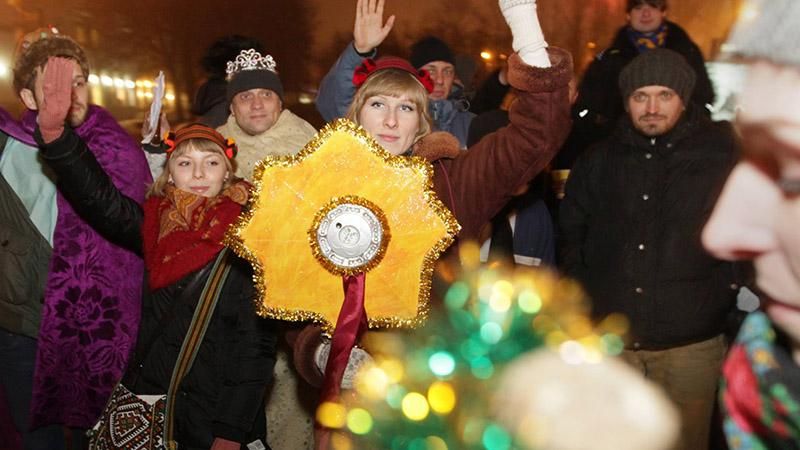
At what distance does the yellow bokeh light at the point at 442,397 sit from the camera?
2.39m

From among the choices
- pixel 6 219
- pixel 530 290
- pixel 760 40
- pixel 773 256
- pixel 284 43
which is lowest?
pixel 530 290

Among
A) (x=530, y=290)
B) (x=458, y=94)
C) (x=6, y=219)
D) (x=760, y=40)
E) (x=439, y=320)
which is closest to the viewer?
(x=760, y=40)

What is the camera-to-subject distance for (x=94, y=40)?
16.7 ft

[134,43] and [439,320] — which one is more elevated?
[134,43]

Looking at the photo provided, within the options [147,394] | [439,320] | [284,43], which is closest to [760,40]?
[439,320]

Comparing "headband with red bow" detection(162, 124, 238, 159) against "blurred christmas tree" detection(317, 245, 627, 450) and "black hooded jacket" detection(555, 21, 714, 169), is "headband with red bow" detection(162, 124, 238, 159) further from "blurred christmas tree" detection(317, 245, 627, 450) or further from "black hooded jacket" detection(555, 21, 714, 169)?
"black hooded jacket" detection(555, 21, 714, 169)

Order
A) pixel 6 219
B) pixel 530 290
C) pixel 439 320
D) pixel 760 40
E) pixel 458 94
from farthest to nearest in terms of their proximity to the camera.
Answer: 1. pixel 458 94
2. pixel 530 290
3. pixel 6 219
4. pixel 439 320
5. pixel 760 40

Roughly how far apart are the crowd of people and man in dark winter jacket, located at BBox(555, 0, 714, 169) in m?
0.01

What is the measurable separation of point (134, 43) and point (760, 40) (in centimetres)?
486

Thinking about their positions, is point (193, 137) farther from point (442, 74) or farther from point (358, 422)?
point (442, 74)

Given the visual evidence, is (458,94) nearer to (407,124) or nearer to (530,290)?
(530,290)

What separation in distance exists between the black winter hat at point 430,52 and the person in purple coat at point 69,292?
70.4 inches

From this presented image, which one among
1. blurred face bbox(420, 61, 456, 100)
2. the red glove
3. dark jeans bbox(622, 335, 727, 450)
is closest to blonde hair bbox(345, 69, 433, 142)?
the red glove

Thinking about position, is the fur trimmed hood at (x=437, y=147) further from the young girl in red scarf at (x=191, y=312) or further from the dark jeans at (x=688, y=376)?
the dark jeans at (x=688, y=376)
